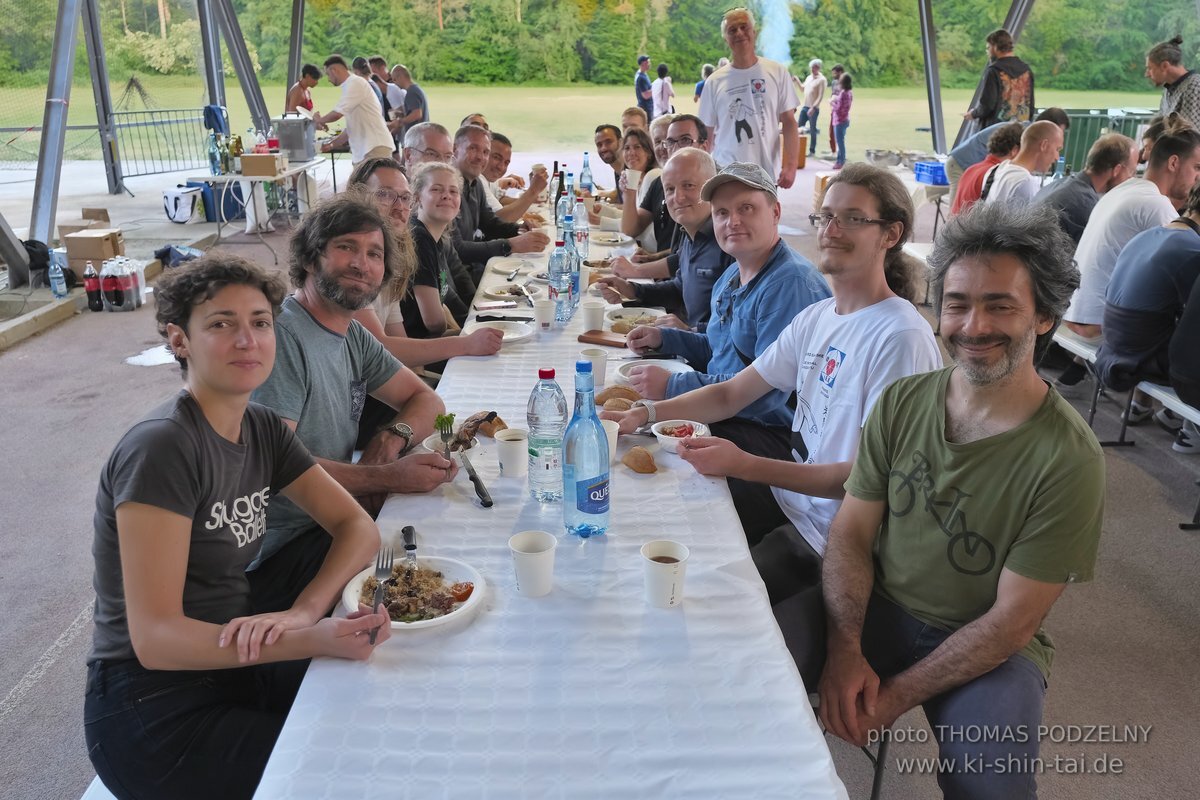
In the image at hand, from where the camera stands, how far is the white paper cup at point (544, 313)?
10.1ft

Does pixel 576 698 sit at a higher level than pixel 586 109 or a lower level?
lower

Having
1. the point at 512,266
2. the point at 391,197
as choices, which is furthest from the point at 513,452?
the point at 512,266

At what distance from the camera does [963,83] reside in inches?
610

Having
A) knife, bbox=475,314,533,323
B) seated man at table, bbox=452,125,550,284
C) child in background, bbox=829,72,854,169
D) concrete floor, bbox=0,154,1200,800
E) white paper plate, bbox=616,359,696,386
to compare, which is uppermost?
child in background, bbox=829,72,854,169

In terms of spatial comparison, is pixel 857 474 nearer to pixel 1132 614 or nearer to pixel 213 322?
pixel 213 322

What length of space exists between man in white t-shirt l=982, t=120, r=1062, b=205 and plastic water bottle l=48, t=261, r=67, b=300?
20.8 feet

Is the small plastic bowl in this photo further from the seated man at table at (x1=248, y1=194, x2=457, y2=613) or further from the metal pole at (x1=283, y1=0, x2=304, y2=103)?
the metal pole at (x1=283, y1=0, x2=304, y2=103)

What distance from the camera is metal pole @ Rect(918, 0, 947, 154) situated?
35.6 feet

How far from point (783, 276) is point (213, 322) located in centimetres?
163

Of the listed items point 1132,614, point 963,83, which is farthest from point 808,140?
point 1132,614

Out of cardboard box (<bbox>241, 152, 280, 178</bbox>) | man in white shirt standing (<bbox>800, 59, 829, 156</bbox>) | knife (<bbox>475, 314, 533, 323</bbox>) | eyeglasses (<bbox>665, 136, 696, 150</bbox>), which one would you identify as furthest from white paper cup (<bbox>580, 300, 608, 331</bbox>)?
man in white shirt standing (<bbox>800, 59, 829, 156</bbox>)

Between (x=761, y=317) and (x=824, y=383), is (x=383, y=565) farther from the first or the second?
(x=761, y=317)

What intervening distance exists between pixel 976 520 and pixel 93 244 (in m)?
6.71

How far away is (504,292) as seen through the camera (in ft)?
11.8
